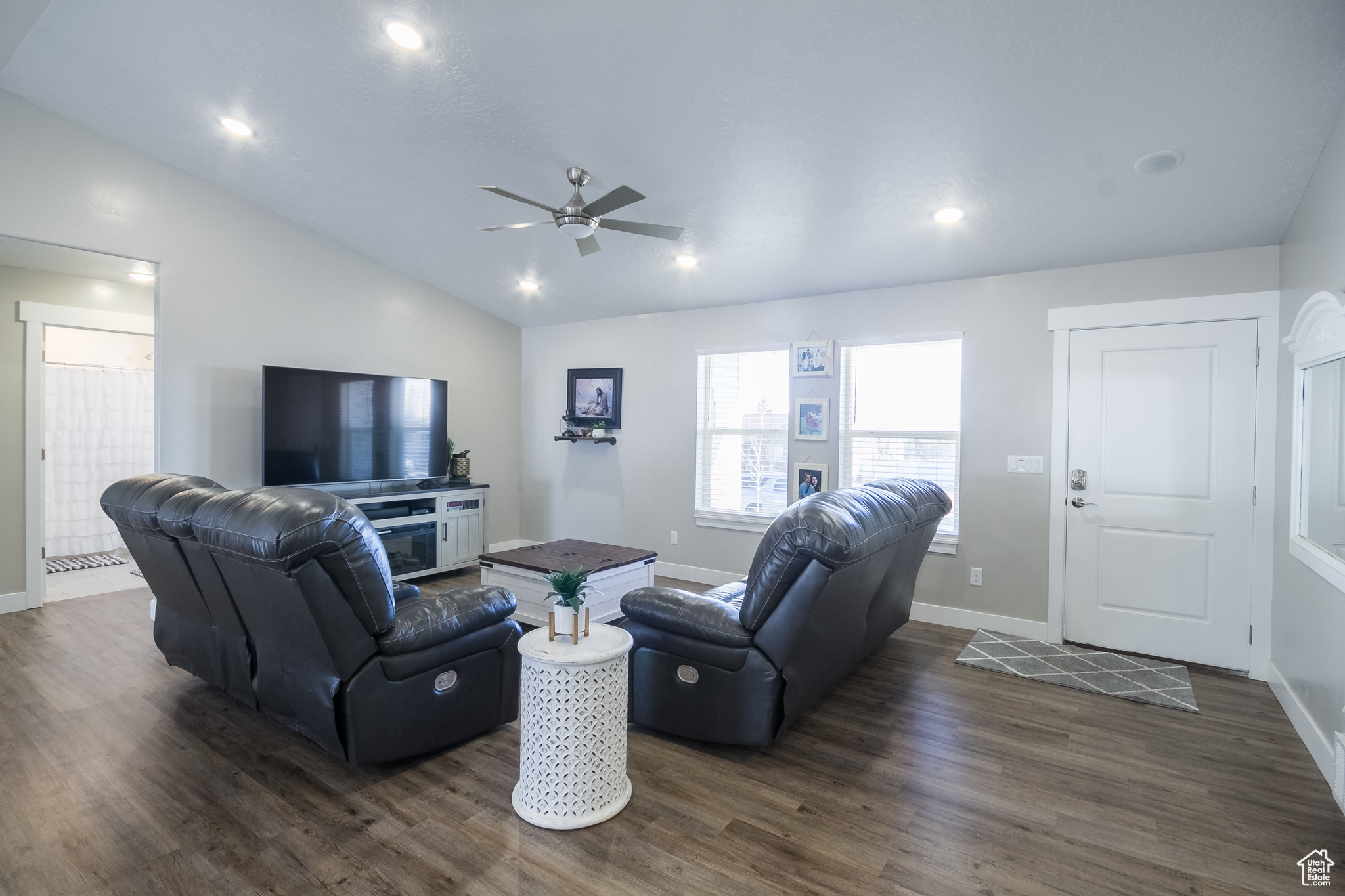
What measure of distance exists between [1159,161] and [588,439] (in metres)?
4.64

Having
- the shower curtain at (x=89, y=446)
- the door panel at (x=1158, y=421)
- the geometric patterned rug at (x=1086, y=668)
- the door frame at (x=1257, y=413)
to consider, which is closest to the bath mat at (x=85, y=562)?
the shower curtain at (x=89, y=446)

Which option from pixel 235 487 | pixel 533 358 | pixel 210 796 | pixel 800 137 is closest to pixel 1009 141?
pixel 800 137

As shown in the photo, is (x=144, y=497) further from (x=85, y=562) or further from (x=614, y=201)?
(x=85, y=562)

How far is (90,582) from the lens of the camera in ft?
17.3

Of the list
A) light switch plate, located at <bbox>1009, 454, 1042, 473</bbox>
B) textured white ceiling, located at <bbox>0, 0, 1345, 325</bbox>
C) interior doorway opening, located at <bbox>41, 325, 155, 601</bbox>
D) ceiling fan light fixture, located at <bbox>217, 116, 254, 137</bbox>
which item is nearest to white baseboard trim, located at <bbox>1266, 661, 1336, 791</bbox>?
light switch plate, located at <bbox>1009, 454, 1042, 473</bbox>

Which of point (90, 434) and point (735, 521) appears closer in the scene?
point (735, 521)

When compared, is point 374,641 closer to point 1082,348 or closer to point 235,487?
point 235,487

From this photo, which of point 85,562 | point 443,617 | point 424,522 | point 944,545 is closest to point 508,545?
point 424,522

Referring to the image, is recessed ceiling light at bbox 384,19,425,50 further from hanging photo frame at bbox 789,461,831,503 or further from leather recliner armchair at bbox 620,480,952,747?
hanging photo frame at bbox 789,461,831,503

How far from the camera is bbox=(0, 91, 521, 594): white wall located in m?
3.86

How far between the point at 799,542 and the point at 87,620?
4.82 m

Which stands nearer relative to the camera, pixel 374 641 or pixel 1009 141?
pixel 374 641

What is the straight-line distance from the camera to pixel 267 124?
12.1 ft

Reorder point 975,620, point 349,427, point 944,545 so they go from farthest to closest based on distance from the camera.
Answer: point 349,427 → point 944,545 → point 975,620
